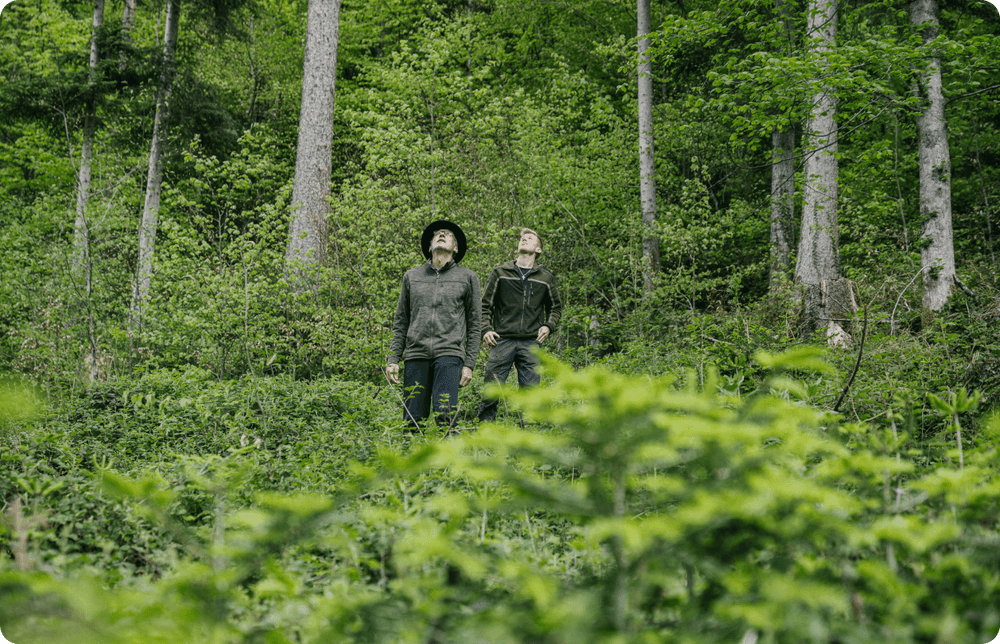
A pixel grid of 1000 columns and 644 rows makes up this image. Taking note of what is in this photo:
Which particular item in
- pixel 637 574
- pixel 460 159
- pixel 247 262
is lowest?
pixel 637 574

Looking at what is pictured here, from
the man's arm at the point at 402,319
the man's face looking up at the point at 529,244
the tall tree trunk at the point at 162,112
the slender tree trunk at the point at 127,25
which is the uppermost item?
the slender tree trunk at the point at 127,25

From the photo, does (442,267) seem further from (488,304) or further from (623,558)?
(623,558)

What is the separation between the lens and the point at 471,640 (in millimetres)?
1217

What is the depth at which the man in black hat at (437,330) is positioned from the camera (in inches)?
207

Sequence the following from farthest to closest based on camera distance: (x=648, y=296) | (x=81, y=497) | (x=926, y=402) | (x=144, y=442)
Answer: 1. (x=648, y=296)
2. (x=144, y=442)
3. (x=926, y=402)
4. (x=81, y=497)

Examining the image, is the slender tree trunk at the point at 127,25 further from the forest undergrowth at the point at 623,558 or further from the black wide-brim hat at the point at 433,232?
the forest undergrowth at the point at 623,558

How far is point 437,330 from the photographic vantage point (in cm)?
529

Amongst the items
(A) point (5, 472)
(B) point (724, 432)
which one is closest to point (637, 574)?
(B) point (724, 432)

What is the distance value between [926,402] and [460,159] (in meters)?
7.57

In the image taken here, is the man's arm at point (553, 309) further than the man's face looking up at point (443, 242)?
Yes

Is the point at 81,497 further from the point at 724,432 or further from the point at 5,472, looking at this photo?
the point at 724,432

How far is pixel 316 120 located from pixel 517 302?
A: 659 cm

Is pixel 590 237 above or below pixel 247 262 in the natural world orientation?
above

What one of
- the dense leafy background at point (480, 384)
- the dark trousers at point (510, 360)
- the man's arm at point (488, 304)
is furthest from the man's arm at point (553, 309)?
the dense leafy background at point (480, 384)
